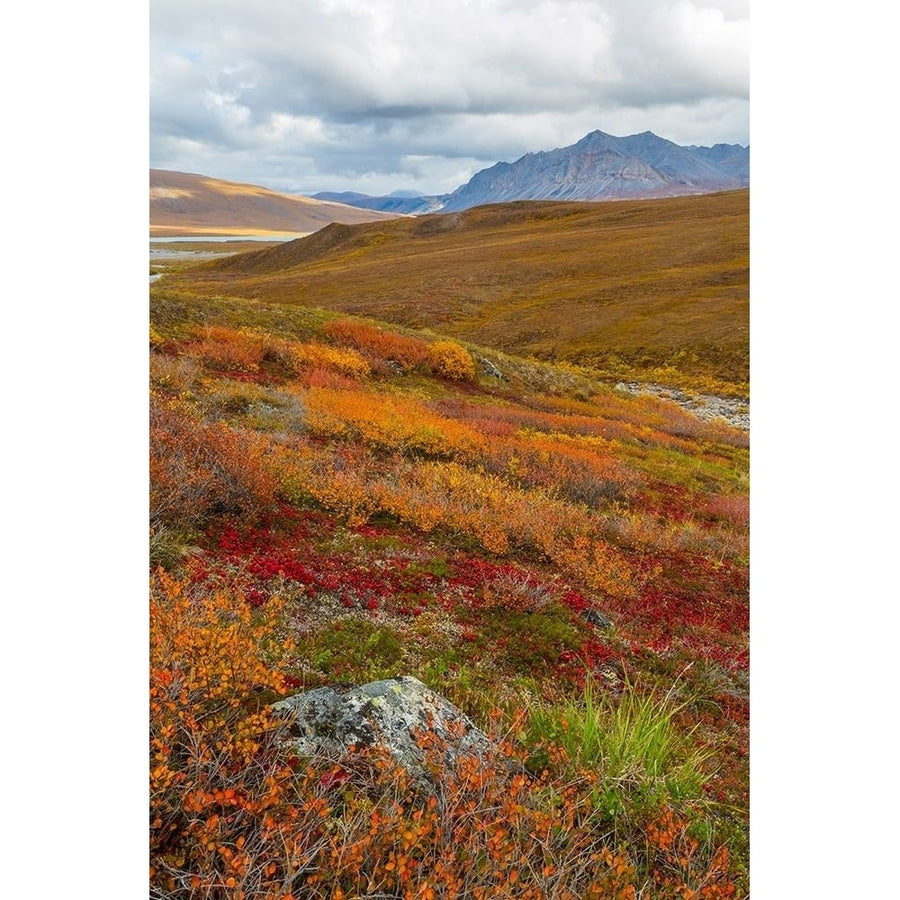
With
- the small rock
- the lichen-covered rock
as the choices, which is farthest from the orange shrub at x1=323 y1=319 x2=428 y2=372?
the lichen-covered rock

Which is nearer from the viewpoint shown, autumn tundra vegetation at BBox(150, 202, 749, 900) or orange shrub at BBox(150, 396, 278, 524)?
autumn tundra vegetation at BBox(150, 202, 749, 900)

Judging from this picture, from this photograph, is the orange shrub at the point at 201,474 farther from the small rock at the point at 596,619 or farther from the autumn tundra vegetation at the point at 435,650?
the small rock at the point at 596,619

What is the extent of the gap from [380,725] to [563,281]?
206 ft

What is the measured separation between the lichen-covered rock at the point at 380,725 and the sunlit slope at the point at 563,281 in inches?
1434

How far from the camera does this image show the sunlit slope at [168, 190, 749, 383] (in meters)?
42.6

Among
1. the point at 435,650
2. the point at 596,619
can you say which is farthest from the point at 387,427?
the point at 435,650

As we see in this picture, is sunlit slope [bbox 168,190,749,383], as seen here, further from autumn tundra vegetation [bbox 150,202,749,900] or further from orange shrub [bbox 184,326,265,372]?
autumn tundra vegetation [bbox 150,202,749,900]

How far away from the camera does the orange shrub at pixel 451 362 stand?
21.4 meters

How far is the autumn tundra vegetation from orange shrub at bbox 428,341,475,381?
8.09 m

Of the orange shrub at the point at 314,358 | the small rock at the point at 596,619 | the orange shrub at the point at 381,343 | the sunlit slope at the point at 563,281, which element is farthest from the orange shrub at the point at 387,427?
the sunlit slope at the point at 563,281

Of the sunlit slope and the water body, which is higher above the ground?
the sunlit slope

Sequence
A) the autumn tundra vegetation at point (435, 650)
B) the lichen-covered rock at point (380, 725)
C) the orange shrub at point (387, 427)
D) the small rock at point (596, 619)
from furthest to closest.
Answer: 1. the orange shrub at point (387, 427)
2. the small rock at point (596, 619)
3. the lichen-covered rock at point (380, 725)
4. the autumn tundra vegetation at point (435, 650)
